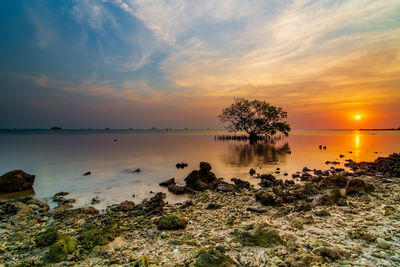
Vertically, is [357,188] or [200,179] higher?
[357,188]

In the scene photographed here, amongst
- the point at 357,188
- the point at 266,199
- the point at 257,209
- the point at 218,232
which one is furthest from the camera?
the point at 357,188

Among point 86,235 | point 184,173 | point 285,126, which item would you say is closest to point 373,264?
point 86,235

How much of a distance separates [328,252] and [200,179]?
9.10 m

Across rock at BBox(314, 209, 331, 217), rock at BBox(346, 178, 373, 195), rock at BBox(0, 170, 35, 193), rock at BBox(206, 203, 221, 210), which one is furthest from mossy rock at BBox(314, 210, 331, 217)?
rock at BBox(0, 170, 35, 193)

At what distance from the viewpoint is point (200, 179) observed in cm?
1326

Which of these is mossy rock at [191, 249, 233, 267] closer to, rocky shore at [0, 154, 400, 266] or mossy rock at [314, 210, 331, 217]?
rocky shore at [0, 154, 400, 266]

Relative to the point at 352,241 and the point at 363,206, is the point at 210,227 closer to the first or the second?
the point at 352,241

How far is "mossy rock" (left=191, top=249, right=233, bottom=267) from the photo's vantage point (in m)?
4.50

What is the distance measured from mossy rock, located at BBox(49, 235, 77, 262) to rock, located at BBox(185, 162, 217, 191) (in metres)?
7.62

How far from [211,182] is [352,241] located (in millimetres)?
8832

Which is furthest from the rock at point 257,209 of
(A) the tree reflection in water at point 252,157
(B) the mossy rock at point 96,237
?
(A) the tree reflection in water at point 252,157

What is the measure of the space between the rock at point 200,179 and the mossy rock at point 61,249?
762 cm

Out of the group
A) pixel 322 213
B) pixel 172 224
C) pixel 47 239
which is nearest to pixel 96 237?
pixel 47 239

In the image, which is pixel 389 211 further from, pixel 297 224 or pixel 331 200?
pixel 297 224
